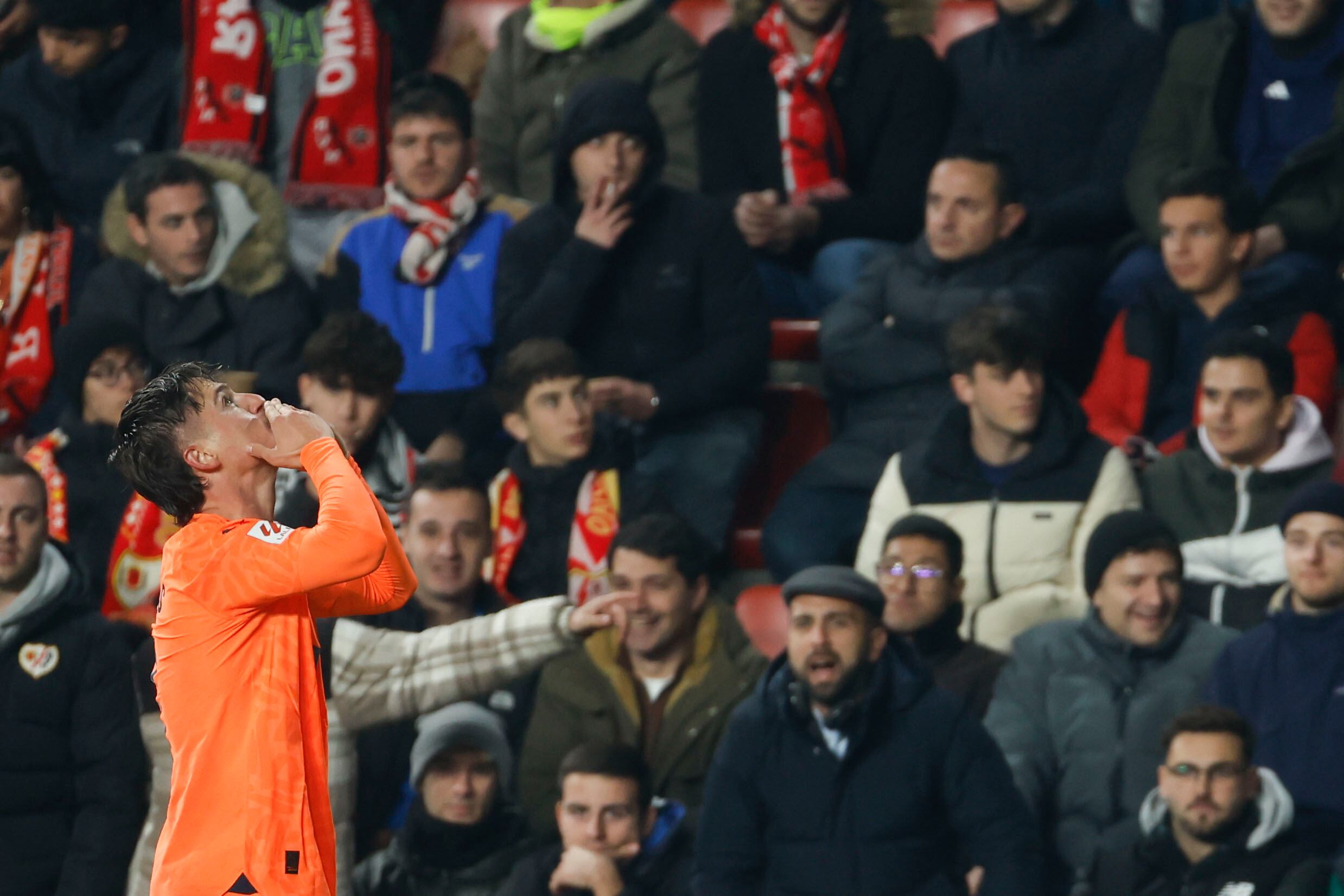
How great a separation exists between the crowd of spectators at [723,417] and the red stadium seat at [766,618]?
20 mm

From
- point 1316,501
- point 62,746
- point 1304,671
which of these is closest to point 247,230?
point 62,746

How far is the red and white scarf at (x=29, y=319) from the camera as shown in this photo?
7.49 metres

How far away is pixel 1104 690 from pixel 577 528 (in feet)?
5.39

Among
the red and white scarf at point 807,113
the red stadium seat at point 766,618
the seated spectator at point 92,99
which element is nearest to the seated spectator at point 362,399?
the red stadium seat at point 766,618

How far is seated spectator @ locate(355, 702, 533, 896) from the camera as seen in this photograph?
560cm

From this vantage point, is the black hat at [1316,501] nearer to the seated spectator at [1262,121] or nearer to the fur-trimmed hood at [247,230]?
the seated spectator at [1262,121]

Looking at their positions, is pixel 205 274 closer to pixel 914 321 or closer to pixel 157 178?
pixel 157 178

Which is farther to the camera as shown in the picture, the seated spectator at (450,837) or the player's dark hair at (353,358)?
the player's dark hair at (353,358)

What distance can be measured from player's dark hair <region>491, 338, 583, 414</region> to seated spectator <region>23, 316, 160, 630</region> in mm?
1154

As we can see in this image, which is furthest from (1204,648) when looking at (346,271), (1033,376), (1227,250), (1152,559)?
(346,271)

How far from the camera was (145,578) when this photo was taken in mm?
6602

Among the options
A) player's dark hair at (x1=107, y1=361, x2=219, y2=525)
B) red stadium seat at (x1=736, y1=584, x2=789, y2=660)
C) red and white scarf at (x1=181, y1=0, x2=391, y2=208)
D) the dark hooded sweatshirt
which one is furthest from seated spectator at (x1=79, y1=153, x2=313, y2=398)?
player's dark hair at (x1=107, y1=361, x2=219, y2=525)

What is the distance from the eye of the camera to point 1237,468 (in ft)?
20.0

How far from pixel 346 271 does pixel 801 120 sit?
1.67 m
